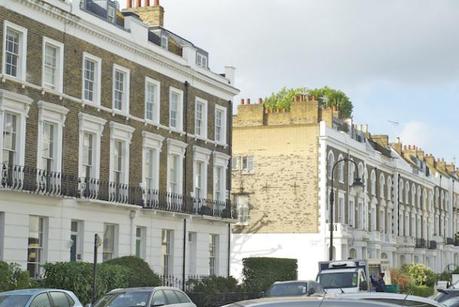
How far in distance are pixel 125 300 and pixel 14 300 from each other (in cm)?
360

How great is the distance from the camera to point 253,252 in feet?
198

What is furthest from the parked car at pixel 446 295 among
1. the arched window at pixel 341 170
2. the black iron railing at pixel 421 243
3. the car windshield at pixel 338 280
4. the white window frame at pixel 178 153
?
the black iron railing at pixel 421 243

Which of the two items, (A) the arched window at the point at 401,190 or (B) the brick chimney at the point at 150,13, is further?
(A) the arched window at the point at 401,190

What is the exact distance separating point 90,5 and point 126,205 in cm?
830

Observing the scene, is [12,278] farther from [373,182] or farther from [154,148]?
[373,182]

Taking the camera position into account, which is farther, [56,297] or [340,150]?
[340,150]

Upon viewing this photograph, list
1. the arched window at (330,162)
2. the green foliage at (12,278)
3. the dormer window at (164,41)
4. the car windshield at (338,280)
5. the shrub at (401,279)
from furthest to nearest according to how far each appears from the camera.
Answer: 1. the shrub at (401,279)
2. the arched window at (330,162)
3. the dormer window at (164,41)
4. the car windshield at (338,280)
5. the green foliage at (12,278)

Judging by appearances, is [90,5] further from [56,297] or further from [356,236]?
[356,236]

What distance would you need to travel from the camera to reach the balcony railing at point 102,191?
102 feet

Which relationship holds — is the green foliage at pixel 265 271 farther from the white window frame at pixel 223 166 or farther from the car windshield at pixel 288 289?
the car windshield at pixel 288 289

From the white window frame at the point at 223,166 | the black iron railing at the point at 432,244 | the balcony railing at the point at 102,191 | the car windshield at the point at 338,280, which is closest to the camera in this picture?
the balcony railing at the point at 102,191

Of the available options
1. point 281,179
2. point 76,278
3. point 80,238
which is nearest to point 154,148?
point 80,238

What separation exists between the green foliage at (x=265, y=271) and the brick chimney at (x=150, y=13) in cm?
1265

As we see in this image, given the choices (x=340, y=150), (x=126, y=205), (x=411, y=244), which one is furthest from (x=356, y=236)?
(x=126, y=205)
